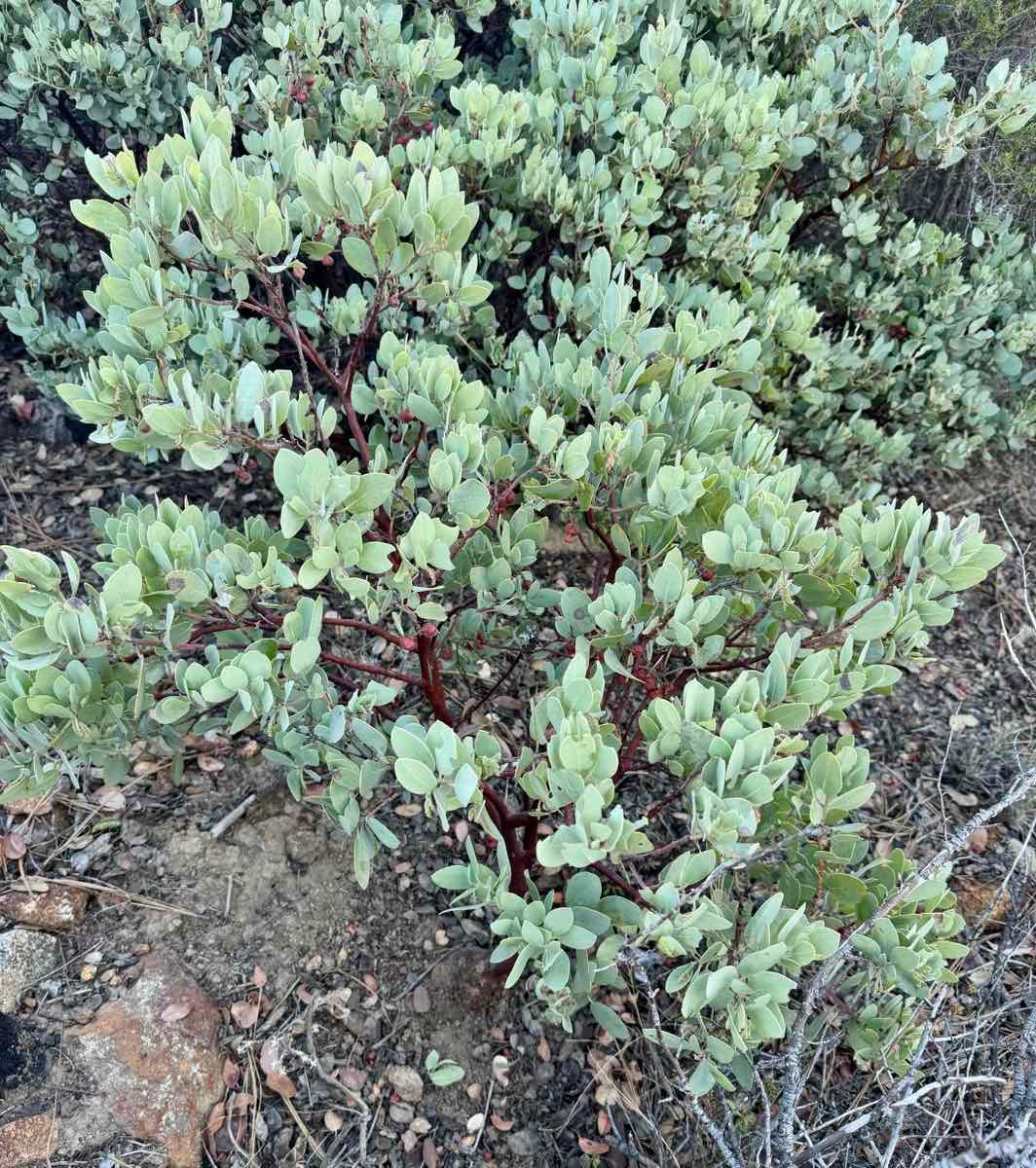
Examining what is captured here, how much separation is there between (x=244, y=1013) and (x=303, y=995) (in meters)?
0.13

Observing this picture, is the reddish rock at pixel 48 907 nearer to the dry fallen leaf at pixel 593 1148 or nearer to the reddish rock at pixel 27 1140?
the reddish rock at pixel 27 1140

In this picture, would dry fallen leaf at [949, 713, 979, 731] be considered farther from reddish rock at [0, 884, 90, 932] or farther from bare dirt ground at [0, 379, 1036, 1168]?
reddish rock at [0, 884, 90, 932]

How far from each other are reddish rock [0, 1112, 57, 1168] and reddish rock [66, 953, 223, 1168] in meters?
0.10

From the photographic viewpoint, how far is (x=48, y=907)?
6.69 ft

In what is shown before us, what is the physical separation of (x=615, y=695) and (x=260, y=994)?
41.9 inches

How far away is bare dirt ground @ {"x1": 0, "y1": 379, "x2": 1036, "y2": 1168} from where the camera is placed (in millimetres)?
1821

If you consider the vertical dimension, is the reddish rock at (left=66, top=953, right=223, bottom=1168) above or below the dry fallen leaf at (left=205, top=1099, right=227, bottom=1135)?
above

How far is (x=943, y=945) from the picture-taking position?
1.60m

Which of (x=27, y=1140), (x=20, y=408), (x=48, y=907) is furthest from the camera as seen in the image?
(x=20, y=408)

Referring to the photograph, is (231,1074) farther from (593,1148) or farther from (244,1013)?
(593,1148)

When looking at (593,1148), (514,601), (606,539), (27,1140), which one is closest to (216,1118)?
(27,1140)

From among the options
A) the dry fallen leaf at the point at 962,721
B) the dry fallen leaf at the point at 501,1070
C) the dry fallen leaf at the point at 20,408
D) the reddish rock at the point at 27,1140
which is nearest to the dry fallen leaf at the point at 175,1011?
the reddish rock at the point at 27,1140

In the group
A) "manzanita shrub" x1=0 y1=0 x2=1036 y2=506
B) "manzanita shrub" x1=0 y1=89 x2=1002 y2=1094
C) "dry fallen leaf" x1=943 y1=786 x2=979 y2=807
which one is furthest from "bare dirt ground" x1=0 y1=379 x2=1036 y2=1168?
"manzanita shrub" x1=0 y1=0 x2=1036 y2=506

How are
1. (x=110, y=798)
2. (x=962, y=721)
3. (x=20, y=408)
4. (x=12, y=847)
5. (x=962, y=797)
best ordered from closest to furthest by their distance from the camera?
(x=12, y=847)
(x=110, y=798)
(x=962, y=797)
(x=962, y=721)
(x=20, y=408)
